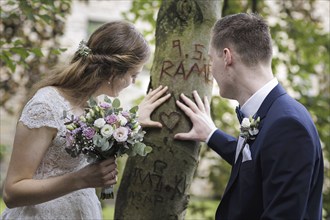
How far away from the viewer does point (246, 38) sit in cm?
291

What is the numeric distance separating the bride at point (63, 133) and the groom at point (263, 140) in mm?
663

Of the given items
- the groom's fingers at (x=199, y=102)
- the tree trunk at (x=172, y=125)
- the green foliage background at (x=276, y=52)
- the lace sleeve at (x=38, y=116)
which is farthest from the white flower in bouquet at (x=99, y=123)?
the green foliage background at (x=276, y=52)

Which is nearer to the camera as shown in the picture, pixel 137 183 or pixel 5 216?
pixel 5 216

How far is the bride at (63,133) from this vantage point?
3.07m

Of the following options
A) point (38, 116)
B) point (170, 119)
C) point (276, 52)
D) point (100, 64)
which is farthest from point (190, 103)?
point (276, 52)

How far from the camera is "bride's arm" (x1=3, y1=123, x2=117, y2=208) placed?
3.04 m

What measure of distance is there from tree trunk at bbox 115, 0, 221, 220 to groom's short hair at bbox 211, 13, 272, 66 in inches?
31.8

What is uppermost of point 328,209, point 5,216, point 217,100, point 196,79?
point 196,79

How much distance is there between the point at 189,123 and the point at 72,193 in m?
0.93

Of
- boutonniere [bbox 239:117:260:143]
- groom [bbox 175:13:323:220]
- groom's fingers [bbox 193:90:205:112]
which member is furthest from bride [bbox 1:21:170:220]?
boutonniere [bbox 239:117:260:143]

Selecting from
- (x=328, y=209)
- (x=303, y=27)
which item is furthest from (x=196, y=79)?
(x=328, y=209)

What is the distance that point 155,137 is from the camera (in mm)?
3740

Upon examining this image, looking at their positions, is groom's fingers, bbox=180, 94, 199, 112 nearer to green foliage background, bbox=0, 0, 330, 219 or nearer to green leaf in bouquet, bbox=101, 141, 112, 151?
green leaf in bouquet, bbox=101, 141, 112, 151

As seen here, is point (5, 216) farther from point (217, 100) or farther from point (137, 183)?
point (217, 100)
